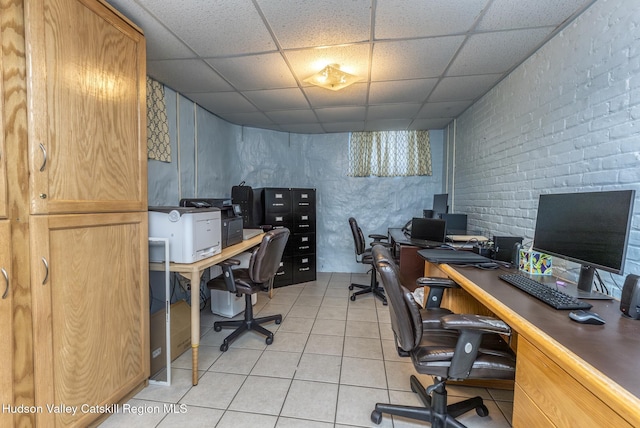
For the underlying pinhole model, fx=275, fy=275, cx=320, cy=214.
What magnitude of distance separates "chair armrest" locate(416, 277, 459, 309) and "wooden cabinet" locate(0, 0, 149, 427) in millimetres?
1809

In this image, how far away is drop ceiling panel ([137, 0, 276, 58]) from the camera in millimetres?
1601

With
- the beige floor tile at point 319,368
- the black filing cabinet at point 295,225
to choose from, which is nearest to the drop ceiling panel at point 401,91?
the black filing cabinet at point 295,225

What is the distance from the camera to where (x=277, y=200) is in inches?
157

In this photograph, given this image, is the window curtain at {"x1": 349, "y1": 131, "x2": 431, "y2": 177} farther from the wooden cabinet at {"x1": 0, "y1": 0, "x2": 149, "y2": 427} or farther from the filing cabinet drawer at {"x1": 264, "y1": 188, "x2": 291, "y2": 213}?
the wooden cabinet at {"x1": 0, "y1": 0, "x2": 149, "y2": 427}

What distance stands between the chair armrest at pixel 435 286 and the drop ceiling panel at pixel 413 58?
1656mm

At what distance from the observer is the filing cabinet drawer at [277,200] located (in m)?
3.96

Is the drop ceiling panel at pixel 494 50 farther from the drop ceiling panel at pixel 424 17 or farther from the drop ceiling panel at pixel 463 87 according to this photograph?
the drop ceiling panel at pixel 424 17

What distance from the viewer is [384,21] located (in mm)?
1737

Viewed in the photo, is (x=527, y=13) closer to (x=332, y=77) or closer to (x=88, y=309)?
(x=332, y=77)

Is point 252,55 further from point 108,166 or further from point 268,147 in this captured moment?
point 268,147

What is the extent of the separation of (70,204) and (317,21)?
5.61 ft

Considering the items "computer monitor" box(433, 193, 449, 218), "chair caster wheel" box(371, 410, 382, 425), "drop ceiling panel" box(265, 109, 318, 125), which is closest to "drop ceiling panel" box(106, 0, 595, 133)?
"drop ceiling panel" box(265, 109, 318, 125)

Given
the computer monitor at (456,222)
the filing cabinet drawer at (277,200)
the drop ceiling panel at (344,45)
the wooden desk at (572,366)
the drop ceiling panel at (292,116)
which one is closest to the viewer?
the wooden desk at (572,366)

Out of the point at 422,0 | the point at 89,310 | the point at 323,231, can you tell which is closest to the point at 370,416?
the point at 89,310
